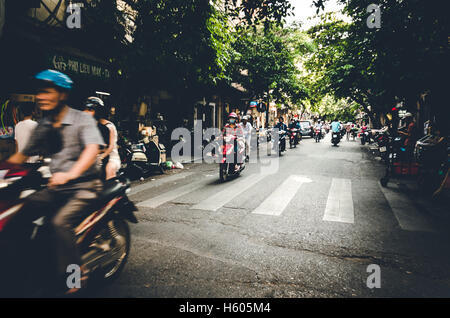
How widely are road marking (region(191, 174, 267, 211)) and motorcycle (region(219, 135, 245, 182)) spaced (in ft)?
1.28

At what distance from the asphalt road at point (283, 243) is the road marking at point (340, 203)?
0.02 m

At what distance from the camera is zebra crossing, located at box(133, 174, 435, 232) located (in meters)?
5.35

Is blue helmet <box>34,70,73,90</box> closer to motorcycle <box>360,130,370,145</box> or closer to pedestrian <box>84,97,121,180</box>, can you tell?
pedestrian <box>84,97,121,180</box>

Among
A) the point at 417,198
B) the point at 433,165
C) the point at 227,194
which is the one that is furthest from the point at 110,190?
the point at 433,165

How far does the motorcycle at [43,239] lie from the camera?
7.99 feet

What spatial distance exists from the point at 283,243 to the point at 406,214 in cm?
297

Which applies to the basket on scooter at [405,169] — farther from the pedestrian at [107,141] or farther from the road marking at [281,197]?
the pedestrian at [107,141]

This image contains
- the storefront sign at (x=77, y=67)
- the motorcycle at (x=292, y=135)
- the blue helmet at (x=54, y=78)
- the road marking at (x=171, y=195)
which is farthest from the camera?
the motorcycle at (x=292, y=135)

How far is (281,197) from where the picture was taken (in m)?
6.78

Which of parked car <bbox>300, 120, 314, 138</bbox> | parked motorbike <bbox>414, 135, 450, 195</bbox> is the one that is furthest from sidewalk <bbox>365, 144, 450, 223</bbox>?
parked car <bbox>300, 120, 314, 138</bbox>

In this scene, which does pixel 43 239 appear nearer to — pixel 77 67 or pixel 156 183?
pixel 156 183

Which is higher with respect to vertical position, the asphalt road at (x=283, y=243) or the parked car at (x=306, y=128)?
the parked car at (x=306, y=128)

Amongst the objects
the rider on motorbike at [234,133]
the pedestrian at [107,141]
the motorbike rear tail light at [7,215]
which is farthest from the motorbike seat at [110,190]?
the rider on motorbike at [234,133]
